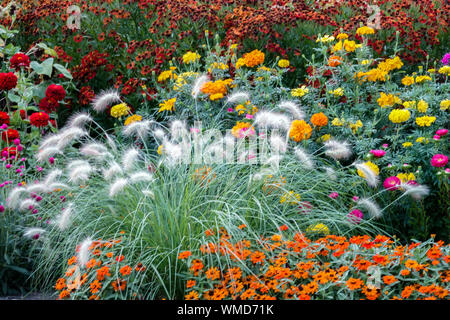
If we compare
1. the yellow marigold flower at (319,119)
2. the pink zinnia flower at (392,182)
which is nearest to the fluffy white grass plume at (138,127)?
the yellow marigold flower at (319,119)

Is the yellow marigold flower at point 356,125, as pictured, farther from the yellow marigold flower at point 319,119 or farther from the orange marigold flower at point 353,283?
the orange marigold flower at point 353,283

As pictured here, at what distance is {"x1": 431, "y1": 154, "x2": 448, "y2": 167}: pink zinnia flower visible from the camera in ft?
13.7

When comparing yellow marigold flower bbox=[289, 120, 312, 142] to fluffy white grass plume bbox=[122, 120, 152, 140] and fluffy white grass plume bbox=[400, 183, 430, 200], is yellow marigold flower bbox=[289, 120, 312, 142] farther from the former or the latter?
fluffy white grass plume bbox=[122, 120, 152, 140]

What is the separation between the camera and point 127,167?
394 cm

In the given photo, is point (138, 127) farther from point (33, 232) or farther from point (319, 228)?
point (319, 228)

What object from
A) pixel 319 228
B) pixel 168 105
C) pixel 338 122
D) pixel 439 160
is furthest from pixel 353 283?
pixel 168 105

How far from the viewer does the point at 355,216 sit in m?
4.02

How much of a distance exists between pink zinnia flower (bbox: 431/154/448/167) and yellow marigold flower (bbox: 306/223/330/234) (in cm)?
101

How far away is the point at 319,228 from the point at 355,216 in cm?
36

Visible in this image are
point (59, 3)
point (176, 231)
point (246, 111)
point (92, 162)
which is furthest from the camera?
point (59, 3)

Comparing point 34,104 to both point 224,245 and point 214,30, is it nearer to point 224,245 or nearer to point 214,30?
point 214,30

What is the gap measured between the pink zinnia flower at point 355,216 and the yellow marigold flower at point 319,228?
0.26m

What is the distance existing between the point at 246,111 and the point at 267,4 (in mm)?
2974
